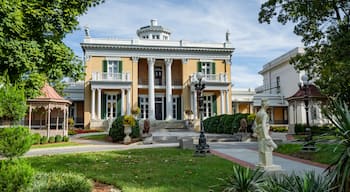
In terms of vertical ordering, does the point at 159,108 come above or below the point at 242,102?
below

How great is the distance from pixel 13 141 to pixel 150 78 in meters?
30.2

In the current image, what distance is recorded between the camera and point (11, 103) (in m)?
5.34

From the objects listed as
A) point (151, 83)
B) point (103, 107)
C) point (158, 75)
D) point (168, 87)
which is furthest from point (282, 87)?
point (103, 107)

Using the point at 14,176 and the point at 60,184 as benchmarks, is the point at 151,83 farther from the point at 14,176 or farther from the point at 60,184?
the point at 14,176

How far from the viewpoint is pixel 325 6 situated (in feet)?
42.2

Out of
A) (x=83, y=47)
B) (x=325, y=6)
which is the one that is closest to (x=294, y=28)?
(x=325, y=6)

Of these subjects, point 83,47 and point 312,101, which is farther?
point 83,47

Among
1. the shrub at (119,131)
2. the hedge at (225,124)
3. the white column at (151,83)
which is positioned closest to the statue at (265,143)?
the shrub at (119,131)

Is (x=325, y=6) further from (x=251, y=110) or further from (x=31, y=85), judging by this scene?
(x=251, y=110)

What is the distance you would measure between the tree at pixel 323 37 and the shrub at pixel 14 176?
10.7 meters

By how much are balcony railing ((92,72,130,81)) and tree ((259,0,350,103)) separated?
2151cm

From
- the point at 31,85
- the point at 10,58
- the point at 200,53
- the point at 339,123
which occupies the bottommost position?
the point at 339,123

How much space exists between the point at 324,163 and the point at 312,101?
1686 centimetres

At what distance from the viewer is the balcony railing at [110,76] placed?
33031mm
